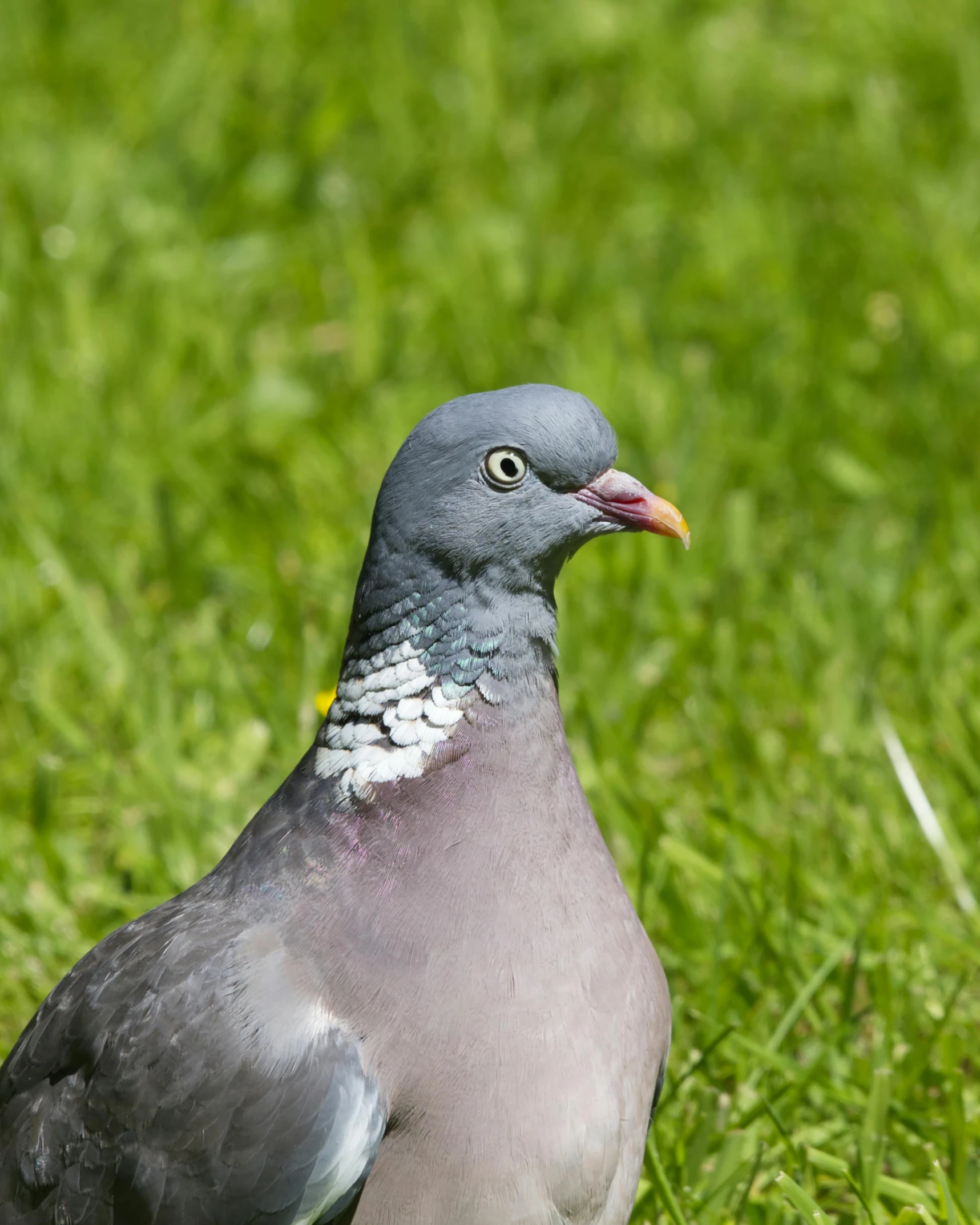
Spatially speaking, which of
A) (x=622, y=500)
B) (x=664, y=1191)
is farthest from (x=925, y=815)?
(x=622, y=500)

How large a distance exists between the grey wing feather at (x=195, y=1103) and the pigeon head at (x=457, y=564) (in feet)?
1.16

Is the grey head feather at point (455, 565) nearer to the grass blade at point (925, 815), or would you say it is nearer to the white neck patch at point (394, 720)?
the white neck patch at point (394, 720)

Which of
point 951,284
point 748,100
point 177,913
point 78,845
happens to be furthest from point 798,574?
point 748,100

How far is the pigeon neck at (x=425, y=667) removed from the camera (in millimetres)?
2520

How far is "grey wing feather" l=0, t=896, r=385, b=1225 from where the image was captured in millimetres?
2338

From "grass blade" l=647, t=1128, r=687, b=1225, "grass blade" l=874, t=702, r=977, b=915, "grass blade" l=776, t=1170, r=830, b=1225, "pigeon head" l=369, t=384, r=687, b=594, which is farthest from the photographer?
"grass blade" l=874, t=702, r=977, b=915

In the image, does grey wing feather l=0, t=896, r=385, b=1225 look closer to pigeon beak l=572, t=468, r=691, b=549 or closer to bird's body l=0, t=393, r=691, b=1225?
bird's body l=0, t=393, r=691, b=1225

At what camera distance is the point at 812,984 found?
3.22m

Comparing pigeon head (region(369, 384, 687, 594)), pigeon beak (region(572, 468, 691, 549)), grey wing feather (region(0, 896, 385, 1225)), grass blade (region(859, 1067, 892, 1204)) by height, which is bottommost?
grass blade (region(859, 1067, 892, 1204))

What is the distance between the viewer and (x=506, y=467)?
2539 mm

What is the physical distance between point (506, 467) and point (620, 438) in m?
2.88

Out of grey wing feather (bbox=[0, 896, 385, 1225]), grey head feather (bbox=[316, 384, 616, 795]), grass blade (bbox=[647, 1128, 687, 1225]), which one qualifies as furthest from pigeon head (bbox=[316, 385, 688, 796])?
grass blade (bbox=[647, 1128, 687, 1225])

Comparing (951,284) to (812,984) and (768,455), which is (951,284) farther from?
(812,984)

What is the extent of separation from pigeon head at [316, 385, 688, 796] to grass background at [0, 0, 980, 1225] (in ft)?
3.01
